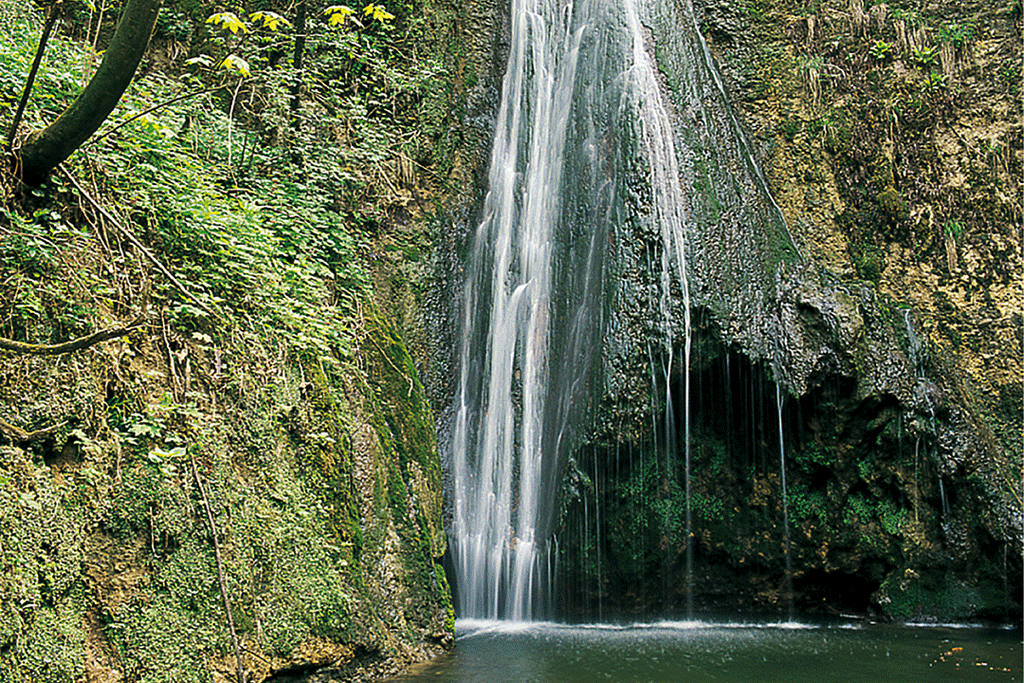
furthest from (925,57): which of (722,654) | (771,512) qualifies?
(722,654)

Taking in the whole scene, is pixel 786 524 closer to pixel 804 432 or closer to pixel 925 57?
pixel 804 432

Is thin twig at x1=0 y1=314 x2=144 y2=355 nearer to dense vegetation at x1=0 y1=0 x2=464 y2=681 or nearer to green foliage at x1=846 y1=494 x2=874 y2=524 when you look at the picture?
dense vegetation at x1=0 y1=0 x2=464 y2=681

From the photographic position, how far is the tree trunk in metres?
3.32

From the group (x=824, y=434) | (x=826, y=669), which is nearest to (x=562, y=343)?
(x=824, y=434)

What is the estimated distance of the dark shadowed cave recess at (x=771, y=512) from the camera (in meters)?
7.94

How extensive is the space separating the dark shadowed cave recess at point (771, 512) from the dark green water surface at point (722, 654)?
0.63 meters

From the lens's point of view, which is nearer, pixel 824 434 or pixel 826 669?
pixel 826 669

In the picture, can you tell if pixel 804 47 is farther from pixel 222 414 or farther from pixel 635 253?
pixel 222 414

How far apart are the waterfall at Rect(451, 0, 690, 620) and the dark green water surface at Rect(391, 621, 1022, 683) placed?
991 mm

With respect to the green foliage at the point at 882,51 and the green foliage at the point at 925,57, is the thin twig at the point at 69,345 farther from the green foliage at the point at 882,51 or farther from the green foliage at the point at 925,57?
the green foliage at the point at 925,57

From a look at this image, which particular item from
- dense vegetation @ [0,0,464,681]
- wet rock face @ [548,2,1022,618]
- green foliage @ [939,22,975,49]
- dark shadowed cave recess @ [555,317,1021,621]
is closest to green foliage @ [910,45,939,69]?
green foliage @ [939,22,975,49]

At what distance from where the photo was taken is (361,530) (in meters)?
5.52

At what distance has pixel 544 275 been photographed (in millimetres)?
8922

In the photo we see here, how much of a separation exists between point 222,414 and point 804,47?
10.4 metres
